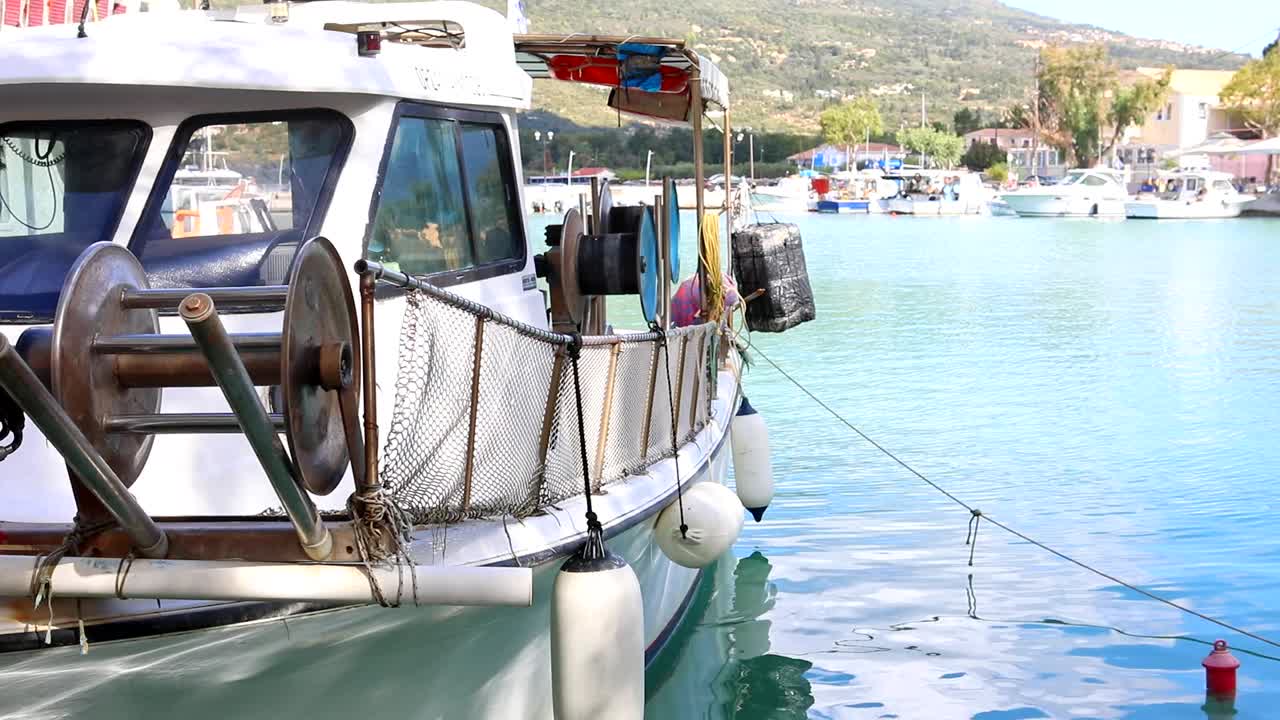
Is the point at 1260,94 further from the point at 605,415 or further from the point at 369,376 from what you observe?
the point at 369,376

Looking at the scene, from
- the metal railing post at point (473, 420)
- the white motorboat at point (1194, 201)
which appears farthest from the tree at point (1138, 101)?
→ the metal railing post at point (473, 420)

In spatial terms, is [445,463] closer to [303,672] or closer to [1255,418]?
[303,672]

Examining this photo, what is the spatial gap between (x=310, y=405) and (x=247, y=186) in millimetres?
1678

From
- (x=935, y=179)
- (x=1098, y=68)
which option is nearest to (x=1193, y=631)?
(x=935, y=179)

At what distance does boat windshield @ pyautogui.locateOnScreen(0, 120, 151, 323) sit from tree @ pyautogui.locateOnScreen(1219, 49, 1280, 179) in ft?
322

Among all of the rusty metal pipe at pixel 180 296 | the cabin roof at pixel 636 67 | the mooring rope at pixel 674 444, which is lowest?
the mooring rope at pixel 674 444

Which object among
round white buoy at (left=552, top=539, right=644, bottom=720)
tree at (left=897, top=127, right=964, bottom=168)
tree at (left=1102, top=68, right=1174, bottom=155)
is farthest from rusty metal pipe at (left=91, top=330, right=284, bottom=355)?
tree at (left=897, top=127, right=964, bottom=168)

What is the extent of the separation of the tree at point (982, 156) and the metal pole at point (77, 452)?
132711 millimetres

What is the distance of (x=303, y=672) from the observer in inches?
186

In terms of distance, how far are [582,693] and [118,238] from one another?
2.30m

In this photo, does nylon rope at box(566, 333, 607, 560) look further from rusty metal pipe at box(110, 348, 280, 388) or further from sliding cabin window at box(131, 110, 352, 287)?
rusty metal pipe at box(110, 348, 280, 388)

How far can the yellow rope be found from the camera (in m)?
9.73

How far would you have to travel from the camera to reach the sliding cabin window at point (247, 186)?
536 centimetres

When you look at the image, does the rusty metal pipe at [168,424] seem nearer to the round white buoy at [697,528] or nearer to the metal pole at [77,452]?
the metal pole at [77,452]
